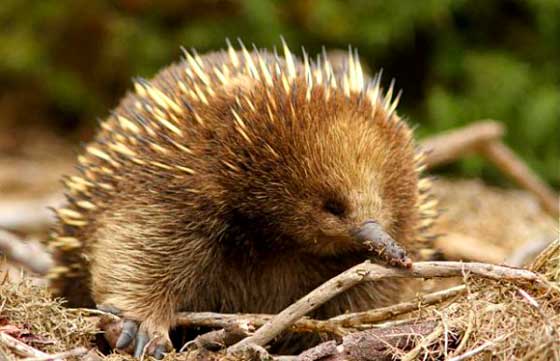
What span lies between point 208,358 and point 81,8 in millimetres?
6410

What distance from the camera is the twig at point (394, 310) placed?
3.11 meters

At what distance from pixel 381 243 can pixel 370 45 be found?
554 cm

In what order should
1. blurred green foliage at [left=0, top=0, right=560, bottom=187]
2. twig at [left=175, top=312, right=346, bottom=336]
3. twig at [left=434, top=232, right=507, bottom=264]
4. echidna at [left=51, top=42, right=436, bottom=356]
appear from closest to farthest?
twig at [left=175, top=312, right=346, bottom=336]
echidna at [left=51, top=42, right=436, bottom=356]
twig at [left=434, top=232, right=507, bottom=264]
blurred green foliage at [left=0, top=0, right=560, bottom=187]

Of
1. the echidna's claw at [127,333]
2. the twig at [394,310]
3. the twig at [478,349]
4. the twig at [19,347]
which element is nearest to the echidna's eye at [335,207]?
the twig at [394,310]

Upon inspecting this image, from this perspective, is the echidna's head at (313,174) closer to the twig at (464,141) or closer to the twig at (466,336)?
the twig at (466,336)

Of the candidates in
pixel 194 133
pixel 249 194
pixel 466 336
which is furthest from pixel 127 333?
pixel 466 336

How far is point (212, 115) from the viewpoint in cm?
351

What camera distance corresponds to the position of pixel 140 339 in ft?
10.8

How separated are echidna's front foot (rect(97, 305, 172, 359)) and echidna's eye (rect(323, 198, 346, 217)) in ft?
2.28

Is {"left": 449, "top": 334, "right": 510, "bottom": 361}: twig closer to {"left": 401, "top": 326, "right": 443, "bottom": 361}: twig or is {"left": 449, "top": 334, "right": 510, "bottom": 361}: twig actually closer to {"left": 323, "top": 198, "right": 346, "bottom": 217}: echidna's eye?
{"left": 401, "top": 326, "right": 443, "bottom": 361}: twig

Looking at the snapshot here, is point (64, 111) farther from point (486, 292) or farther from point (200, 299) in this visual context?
point (486, 292)

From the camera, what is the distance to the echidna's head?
126 inches

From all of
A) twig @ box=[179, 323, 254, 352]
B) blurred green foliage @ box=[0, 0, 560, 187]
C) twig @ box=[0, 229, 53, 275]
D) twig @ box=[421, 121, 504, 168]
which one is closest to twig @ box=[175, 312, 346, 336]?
twig @ box=[179, 323, 254, 352]

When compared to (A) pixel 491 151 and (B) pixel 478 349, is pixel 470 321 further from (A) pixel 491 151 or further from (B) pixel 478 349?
(A) pixel 491 151
